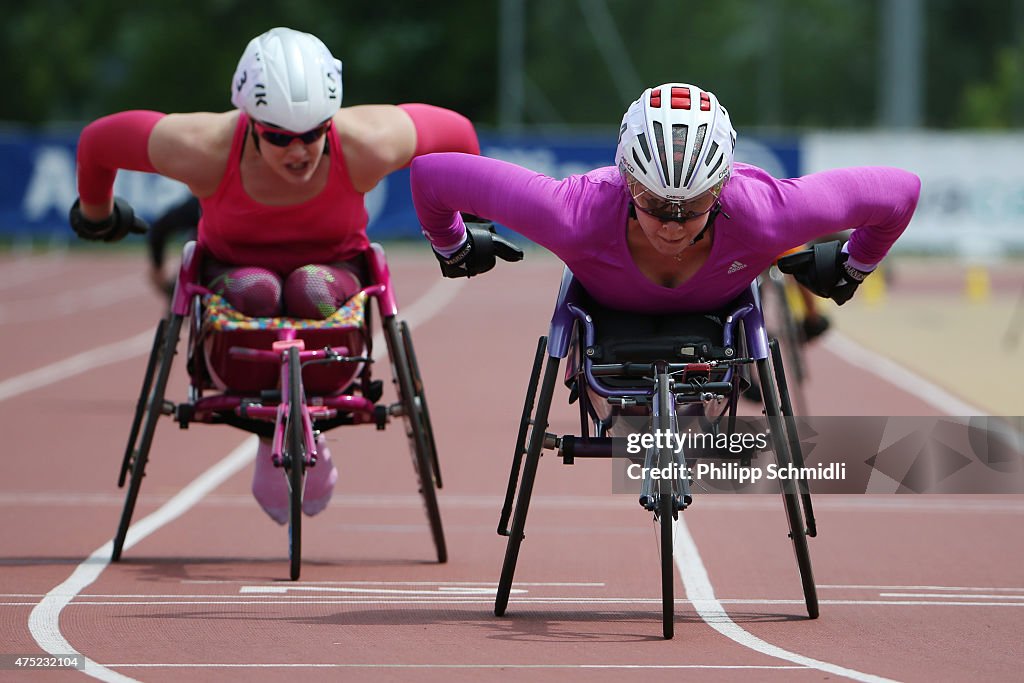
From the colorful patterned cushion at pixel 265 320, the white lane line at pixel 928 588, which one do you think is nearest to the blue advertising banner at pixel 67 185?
the colorful patterned cushion at pixel 265 320

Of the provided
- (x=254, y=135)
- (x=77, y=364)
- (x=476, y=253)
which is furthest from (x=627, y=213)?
(x=77, y=364)

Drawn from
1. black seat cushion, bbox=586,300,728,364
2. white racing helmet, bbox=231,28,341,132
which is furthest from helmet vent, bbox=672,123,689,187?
white racing helmet, bbox=231,28,341,132

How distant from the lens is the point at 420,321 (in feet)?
87.1

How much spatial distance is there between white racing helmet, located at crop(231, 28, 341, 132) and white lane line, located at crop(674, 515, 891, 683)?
255 centimetres

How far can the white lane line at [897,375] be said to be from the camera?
15516 mm

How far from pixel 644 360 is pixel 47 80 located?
2228 inches

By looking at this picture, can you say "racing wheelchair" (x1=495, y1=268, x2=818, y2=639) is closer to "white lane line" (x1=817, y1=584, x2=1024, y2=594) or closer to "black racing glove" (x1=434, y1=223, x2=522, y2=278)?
"black racing glove" (x1=434, y1=223, x2=522, y2=278)

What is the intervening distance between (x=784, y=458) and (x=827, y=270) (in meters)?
0.82

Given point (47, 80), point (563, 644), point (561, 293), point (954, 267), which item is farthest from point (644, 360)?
point (47, 80)

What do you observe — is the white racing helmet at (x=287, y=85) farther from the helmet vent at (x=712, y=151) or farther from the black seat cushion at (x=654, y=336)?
the helmet vent at (x=712, y=151)

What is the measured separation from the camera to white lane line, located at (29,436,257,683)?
263 inches

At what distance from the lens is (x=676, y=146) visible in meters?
6.90

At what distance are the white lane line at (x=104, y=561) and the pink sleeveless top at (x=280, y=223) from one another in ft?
4.96

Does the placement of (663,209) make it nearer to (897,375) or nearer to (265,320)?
(265,320)
